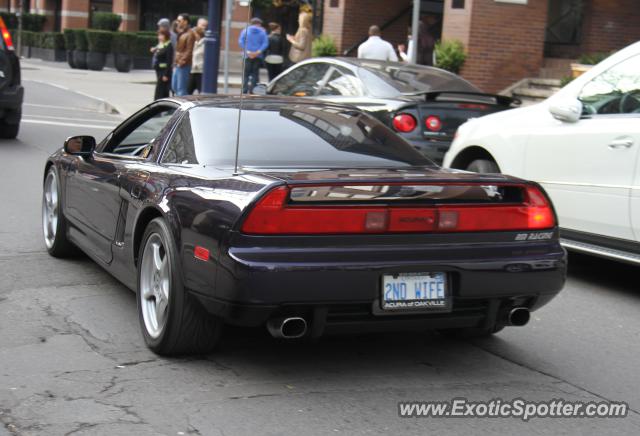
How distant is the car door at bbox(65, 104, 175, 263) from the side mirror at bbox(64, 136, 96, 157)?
0.17 feet

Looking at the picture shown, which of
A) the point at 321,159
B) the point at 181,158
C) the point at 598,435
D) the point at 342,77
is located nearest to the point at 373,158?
the point at 321,159

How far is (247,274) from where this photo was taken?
4574mm

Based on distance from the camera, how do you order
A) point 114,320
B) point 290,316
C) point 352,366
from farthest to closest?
point 114,320 < point 352,366 < point 290,316

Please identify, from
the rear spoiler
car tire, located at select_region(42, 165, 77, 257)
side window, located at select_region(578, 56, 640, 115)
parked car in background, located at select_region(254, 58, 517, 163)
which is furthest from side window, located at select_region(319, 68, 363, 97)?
car tire, located at select_region(42, 165, 77, 257)

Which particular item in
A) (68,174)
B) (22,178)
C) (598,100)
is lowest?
(22,178)

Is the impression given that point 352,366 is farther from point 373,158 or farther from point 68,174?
point 68,174

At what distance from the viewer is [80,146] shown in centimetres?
692

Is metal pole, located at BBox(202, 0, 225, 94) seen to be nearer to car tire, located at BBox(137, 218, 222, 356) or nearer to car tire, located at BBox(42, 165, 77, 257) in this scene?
car tire, located at BBox(42, 165, 77, 257)

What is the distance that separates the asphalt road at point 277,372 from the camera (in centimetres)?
440

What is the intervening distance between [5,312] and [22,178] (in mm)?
5843

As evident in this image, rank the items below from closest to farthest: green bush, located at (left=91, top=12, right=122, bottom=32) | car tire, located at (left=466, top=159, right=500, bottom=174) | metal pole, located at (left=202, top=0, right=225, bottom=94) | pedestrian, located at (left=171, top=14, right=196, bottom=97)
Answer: car tire, located at (left=466, top=159, right=500, bottom=174) < metal pole, located at (left=202, top=0, right=225, bottom=94) < pedestrian, located at (left=171, top=14, right=196, bottom=97) < green bush, located at (left=91, top=12, right=122, bottom=32)

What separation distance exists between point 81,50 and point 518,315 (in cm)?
3523

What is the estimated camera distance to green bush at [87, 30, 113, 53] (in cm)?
3769

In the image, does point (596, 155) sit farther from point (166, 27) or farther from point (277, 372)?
point (166, 27)
